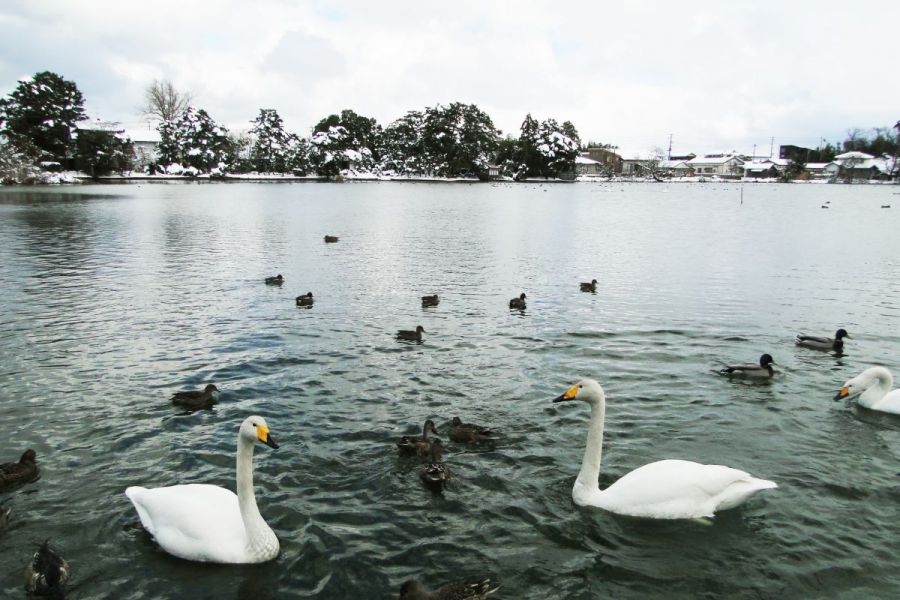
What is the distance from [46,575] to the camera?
5383 mm

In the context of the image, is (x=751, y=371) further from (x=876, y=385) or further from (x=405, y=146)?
(x=405, y=146)

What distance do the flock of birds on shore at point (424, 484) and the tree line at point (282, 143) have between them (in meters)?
87.2

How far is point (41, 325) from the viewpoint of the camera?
14.1 m

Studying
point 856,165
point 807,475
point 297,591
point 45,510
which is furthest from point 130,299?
point 856,165

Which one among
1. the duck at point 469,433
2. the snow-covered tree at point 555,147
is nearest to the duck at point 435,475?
the duck at point 469,433

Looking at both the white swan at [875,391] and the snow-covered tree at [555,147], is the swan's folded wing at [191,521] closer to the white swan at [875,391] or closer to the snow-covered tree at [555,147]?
the white swan at [875,391]

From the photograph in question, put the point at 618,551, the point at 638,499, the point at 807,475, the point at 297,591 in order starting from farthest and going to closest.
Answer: the point at 807,475
the point at 638,499
the point at 618,551
the point at 297,591

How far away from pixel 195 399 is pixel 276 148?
122 metres

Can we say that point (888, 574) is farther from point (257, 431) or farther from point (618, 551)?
point (257, 431)

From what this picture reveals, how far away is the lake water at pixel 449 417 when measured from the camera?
590 centimetres

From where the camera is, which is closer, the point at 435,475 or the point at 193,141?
the point at 435,475

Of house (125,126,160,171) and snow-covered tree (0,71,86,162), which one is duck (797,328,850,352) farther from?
house (125,126,160,171)

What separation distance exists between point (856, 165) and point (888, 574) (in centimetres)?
18379

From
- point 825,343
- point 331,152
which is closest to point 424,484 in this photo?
point 825,343
